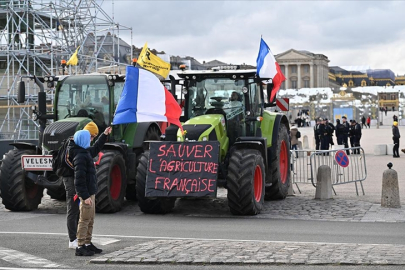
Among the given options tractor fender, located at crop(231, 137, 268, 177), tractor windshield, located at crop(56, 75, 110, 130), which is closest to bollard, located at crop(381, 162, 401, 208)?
tractor fender, located at crop(231, 137, 268, 177)

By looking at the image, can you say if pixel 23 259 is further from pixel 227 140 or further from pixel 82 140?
pixel 227 140

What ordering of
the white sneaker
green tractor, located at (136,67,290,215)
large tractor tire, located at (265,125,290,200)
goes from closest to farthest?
the white sneaker → green tractor, located at (136,67,290,215) → large tractor tire, located at (265,125,290,200)

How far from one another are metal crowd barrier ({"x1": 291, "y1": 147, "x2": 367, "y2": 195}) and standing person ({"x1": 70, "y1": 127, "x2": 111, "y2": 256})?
370 inches

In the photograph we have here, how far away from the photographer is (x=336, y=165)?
18734 mm

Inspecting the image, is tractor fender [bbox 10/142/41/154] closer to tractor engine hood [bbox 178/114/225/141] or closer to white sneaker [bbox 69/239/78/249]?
tractor engine hood [bbox 178/114/225/141]

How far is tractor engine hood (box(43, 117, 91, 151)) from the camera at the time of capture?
1494 centimetres

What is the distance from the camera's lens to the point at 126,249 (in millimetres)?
9844

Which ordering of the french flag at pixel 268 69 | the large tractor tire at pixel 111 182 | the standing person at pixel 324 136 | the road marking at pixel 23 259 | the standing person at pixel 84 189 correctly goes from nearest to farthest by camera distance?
the road marking at pixel 23 259 → the standing person at pixel 84 189 → the large tractor tire at pixel 111 182 → the french flag at pixel 268 69 → the standing person at pixel 324 136

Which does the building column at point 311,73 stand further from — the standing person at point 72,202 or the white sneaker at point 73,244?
the white sneaker at point 73,244

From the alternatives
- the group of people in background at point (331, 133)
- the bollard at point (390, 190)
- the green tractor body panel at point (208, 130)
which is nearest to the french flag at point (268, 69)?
the green tractor body panel at point (208, 130)

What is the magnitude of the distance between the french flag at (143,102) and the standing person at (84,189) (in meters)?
3.81

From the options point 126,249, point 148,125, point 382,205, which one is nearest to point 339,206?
point 382,205

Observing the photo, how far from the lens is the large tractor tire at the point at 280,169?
1661 cm

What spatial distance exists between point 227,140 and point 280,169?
2773 millimetres
